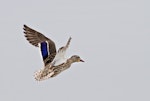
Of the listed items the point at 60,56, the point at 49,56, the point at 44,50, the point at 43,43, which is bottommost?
the point at 60,56

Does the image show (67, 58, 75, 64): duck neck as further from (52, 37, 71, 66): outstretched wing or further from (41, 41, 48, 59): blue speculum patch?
(52, 37, 71, 66): outstretched wing

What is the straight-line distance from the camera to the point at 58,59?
16328 mm

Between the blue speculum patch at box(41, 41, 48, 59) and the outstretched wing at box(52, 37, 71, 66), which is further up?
the blue speculum patch at box(41, 41, 48, 59)

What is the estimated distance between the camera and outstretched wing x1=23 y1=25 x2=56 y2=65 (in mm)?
17984

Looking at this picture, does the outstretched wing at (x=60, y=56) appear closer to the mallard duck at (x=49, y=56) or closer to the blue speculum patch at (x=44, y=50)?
the mallard duck at (x=49, y=56)

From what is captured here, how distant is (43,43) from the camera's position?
19281 millimetres

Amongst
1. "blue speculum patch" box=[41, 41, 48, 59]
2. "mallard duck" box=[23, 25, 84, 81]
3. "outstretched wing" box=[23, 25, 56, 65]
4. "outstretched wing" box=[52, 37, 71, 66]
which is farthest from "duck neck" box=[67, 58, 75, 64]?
"outstretched wing" box=[52, 37, 71, 66]

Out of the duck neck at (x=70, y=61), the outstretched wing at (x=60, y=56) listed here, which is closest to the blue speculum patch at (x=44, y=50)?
the duck neck at (x=70, y=61)

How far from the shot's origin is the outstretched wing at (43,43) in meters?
18.0

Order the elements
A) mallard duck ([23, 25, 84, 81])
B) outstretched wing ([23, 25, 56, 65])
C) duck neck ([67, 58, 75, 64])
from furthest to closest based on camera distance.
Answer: duck neck ([67, 58, 75, 64])
outstretched wing ([23, 25, 56, 65])
mallard duck ([23, 25, 84, 81])

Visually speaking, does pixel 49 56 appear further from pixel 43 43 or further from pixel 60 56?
pixel 60 56

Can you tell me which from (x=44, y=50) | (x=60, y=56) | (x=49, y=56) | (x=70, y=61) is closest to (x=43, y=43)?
(x=44, y=50)

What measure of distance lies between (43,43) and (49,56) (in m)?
1.44

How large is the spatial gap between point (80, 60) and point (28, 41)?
6.89 feet
